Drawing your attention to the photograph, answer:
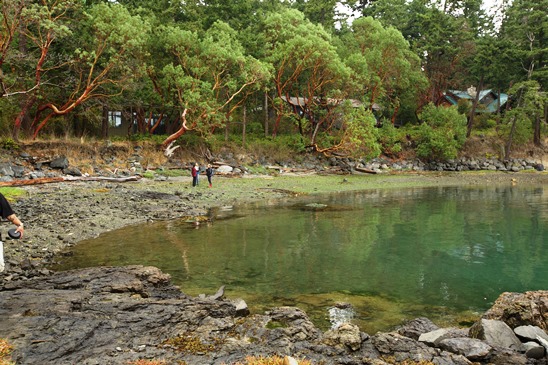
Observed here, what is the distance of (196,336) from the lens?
22.7ft

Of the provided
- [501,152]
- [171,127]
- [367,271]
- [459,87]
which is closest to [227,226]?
[367,271]

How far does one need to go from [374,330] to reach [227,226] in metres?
11.9

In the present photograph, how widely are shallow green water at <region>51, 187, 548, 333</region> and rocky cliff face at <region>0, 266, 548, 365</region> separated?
1675mm

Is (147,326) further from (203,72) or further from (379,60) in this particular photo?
(379,60)

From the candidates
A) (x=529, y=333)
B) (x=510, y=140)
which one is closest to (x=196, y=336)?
(x=529, y=333)

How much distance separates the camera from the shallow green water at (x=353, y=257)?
10711 millimetres

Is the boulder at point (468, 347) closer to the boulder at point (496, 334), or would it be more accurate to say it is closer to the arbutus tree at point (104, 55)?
the boulder at point (496, 334)

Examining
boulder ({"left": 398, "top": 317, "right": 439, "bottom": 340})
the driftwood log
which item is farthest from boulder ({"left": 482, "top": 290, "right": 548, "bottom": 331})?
the driftwood log

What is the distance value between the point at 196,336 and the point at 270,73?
124 ft

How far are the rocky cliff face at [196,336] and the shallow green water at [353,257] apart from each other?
1.67 metres

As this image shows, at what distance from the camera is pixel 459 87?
70750mm

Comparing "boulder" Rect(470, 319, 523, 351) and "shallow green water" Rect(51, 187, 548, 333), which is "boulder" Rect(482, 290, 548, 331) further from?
"shallow green water" Rect(51, 187, 548, 333)

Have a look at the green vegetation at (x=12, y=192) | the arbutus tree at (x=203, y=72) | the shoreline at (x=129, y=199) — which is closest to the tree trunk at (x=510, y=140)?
the shoreline at (x=129, y=199)

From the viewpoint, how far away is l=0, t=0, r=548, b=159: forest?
34094mm
